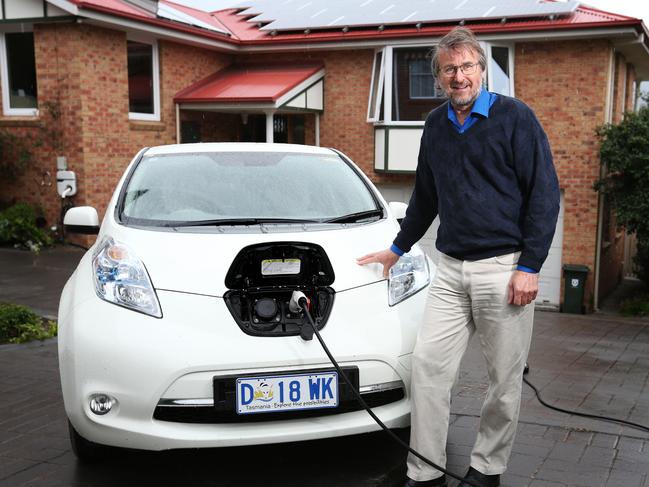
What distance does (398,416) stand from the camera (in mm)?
3271

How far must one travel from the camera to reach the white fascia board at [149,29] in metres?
12.0

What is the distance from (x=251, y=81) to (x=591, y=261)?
25.1ft

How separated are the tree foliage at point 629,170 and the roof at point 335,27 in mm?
1829

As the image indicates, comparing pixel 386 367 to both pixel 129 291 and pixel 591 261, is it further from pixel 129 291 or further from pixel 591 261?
pixel 591 261

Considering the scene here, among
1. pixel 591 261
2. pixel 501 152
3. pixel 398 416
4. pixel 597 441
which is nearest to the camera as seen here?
pixel 501 152

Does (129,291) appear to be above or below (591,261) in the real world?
above

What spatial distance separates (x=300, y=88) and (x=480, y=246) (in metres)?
11.9

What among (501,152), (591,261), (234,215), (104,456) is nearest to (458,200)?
(501,152)

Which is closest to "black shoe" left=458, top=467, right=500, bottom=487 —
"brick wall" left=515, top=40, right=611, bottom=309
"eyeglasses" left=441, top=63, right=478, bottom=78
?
"eyeglasses" left=441, top=63, right=478, bottom=78

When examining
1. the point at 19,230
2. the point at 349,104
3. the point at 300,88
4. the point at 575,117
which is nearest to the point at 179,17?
the point at 300,88

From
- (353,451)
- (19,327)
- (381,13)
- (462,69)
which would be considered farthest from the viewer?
(381,13)

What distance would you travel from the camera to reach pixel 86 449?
3.54 metres

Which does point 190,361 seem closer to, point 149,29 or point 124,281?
point 124,281

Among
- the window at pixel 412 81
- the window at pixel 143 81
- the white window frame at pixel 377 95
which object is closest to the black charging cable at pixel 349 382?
the window at pixel 143 81
